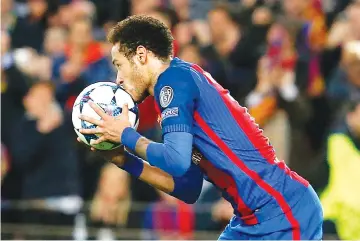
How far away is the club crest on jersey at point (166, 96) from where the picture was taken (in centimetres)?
457

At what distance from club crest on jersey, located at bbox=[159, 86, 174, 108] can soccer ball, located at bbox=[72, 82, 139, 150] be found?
0.31 meters

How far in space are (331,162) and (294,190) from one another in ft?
8.36

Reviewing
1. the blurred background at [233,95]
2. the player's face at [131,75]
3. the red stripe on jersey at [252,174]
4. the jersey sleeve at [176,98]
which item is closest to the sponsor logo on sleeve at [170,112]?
the jersey sleeve at [176,98]

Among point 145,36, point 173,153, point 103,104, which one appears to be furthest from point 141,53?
point 173,153

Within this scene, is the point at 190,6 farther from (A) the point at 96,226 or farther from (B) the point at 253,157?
(B) the point at 253,157

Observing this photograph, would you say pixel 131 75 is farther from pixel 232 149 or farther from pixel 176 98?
pixel 232 149

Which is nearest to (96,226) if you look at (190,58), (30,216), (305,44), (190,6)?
(30,216)

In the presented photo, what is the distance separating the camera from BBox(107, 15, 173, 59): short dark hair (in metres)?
4.82

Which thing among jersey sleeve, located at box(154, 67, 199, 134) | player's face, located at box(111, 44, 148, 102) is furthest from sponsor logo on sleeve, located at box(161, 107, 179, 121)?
player's face, located at box(111, 44, 148, 102)

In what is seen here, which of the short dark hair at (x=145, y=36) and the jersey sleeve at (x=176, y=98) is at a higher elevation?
the short dark hair at (x=145, y=36)

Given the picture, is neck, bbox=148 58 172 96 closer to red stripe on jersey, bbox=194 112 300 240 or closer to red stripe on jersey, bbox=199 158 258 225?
red stripe on jersey, bbox=194 112 300 240

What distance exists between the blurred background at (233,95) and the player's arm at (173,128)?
2.74m

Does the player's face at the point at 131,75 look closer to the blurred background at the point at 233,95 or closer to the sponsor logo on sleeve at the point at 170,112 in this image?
the sponsor logo on sleeve at the point at 170,112

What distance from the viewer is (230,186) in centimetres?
476
